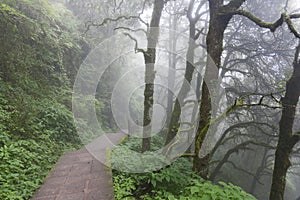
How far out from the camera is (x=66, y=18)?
15.7m

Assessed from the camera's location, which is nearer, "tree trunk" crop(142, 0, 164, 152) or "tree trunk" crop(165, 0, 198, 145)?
"tree trunk" crop(142, 0, 164, 152)

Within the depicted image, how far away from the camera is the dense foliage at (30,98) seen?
4969 mm

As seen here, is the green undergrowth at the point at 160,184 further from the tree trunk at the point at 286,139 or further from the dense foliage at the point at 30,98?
the dense foliage at the point at 30,98

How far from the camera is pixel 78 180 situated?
5.13 meters

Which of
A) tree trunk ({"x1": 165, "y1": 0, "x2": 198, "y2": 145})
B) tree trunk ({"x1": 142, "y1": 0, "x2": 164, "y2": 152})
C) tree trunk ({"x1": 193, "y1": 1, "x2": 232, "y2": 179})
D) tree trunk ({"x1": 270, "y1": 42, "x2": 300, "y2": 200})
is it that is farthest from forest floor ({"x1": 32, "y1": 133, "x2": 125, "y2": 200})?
tree trunk ({"x1": 270, "y1": 42, "x2": 300, "y2": 200})

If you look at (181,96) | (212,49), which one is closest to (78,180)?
(212,49)

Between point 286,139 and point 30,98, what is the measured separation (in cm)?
763

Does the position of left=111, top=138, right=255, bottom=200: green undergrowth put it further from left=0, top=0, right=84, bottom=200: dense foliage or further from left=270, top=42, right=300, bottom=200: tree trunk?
→ left=0, top=0, right=84, bottom=200: dense foliage

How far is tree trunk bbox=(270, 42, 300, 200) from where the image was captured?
5.20 m

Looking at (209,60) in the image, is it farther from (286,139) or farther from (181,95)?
(181,95)

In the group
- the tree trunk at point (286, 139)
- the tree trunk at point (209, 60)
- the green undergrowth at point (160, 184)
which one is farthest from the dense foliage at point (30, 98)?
the tree trunk at point (286, 139)

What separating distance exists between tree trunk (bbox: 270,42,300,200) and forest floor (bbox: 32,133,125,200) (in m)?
3.74

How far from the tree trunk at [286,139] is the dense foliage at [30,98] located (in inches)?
207

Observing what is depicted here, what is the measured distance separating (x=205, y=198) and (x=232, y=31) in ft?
34.3
